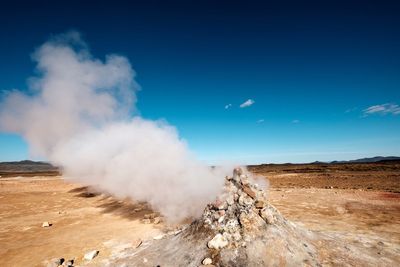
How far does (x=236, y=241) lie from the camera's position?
8773 millimetres

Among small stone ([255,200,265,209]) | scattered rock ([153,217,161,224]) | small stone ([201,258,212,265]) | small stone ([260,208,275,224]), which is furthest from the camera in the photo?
scattered rock ([153,217,161,224])

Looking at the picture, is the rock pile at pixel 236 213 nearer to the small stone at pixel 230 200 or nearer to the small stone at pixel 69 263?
the small stone at pixel 230 200

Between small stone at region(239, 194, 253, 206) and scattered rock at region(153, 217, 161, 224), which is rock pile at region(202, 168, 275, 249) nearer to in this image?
small stone at region(239, 194, 253, 206)

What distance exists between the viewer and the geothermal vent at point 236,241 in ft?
27.3

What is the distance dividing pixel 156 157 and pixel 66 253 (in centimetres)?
906

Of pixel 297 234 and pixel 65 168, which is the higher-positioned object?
pixel 65 168

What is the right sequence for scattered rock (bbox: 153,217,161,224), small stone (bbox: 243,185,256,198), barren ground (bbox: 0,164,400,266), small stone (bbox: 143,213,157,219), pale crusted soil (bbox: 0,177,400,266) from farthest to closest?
1. small stone (bbox: 143,213,157,219)
2. scattered rock (bbox: 153,217,161,224)
3. barren ground (bbox: 0,164,400,266)
4. pale crusted soil (bbox: 0,177,400,266)
5. small stone (bbox: 243,185,256,198)

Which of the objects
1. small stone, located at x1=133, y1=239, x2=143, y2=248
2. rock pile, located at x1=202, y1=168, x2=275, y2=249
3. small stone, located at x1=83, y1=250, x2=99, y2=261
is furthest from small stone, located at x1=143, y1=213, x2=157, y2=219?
rock pile, located at x1=202, y1=168, x2=275, y2=249

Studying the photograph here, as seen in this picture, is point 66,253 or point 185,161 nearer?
point 66,253

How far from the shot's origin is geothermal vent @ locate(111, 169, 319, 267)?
8336 mm

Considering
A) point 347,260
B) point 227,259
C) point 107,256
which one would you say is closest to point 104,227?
point 107,256

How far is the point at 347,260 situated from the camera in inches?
338

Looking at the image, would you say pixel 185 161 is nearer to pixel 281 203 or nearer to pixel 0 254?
pixel 281 203

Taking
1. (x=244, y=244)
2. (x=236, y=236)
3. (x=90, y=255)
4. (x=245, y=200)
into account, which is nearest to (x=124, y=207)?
(x=90, y=255)
